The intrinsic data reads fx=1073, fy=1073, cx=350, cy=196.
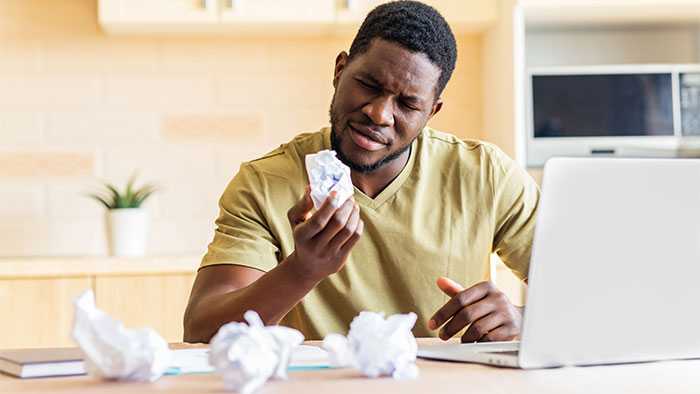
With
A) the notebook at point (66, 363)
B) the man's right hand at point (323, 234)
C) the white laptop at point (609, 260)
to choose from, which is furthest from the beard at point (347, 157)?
the white laptop at point (609, 260)

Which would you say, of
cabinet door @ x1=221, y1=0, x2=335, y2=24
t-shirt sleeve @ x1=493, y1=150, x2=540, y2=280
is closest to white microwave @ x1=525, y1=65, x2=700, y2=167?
cabinet door @ x1=221, y1=0, x2=335, y2=24

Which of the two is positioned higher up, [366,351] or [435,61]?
[435,61]

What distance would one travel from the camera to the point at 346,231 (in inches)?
54.4

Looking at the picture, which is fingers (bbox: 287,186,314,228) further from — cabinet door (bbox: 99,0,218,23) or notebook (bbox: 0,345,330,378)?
cabinet door (bbox: 99,0,218,23)

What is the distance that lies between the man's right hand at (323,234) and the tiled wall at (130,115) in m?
1.90

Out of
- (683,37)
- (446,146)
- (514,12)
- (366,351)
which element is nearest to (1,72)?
(514,12)

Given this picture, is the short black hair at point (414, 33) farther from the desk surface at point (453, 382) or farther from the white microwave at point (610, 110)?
the white microwave at point (610, 110)

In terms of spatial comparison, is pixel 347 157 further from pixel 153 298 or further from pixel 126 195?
pixel 126 195

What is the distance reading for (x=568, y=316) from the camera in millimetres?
1033

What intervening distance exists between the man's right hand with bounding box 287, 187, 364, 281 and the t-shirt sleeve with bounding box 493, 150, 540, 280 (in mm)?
562

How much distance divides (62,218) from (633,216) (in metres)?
2.51

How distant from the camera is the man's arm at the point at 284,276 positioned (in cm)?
138

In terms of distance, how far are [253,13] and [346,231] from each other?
1.78m

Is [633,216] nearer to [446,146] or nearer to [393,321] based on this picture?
[393,321]
